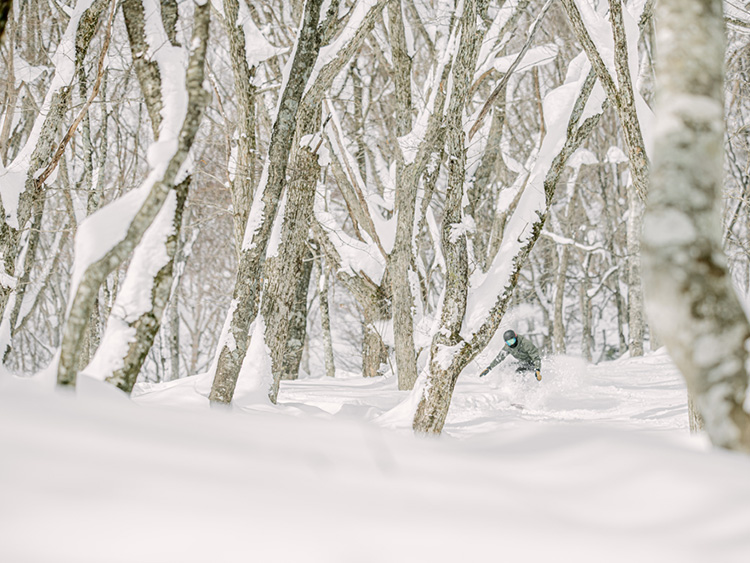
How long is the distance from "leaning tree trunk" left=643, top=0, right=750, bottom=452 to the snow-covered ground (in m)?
0.35

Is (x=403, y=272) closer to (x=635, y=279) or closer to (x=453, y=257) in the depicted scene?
(x=453, y=257)

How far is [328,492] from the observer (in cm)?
166

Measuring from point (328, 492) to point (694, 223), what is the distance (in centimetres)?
128

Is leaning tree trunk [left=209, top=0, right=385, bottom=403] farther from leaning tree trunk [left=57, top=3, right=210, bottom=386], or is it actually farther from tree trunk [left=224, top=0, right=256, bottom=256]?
leaning tree trunk [left=57, top=3, right=210, bottom=386]

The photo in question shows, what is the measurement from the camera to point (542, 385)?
1010 cm

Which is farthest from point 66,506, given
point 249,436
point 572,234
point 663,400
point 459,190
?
point 572,234

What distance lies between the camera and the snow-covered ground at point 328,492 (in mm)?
1356

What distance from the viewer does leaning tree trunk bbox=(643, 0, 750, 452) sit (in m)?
1.67

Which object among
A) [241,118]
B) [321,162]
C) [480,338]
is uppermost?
[241,118]

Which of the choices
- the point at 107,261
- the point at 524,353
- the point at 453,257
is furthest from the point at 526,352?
the point at 107,261

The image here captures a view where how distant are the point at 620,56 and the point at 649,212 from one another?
3037mm

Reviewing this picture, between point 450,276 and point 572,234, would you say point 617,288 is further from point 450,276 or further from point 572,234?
point 450,276

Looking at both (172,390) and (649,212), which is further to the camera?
(172,390)

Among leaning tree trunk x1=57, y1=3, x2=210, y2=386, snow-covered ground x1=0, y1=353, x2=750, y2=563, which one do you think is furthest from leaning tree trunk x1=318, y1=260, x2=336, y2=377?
snow-covered ground x1=0, y1=353, x2=750, y2=563
